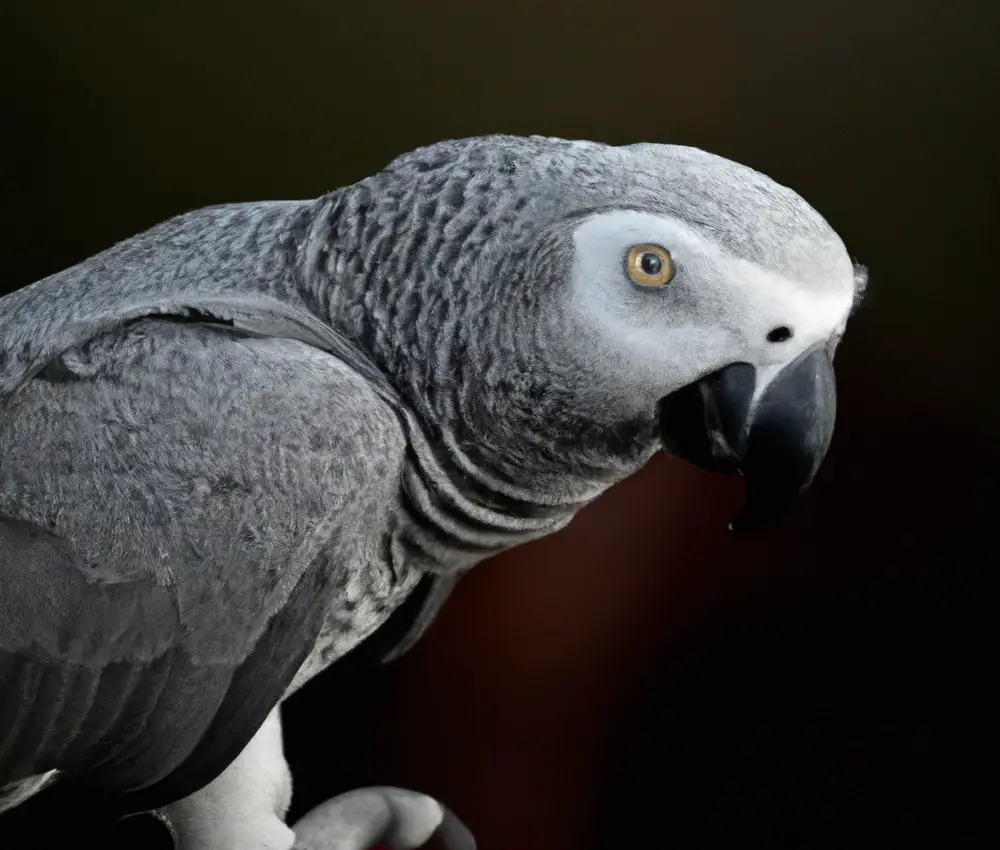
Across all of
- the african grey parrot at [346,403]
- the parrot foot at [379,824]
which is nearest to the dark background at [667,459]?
the parrot foot at [379,824]

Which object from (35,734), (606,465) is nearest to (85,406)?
(35,734)

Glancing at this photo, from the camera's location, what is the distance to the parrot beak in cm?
65

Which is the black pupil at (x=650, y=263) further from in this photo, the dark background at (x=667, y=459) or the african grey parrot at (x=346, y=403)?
the dark background at (x=667, y=459)

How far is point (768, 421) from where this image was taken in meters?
0.65

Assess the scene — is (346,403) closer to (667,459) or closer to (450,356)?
(450,356)

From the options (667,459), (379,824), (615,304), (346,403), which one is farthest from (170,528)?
(667,459)

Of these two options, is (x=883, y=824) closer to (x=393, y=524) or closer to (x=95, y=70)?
(x=393, y=524)

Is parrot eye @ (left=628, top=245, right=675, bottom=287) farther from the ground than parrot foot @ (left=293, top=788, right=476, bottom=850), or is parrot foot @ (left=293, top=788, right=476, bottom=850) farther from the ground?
parrot eye @ (left=628, top=245, right=675, bottom=287)

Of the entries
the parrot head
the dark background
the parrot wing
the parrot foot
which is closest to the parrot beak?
the parrot head

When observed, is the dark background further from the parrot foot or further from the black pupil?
the black pupil

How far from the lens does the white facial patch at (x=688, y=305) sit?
0.63 metres

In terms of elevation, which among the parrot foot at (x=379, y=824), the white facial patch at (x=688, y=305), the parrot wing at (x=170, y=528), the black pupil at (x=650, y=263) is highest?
the black pupil at (x=650, y=263)

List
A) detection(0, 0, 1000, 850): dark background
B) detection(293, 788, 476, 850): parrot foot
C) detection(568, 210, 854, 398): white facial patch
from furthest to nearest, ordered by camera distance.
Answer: detection(0, 0, 1000, 850): dark background, detection(293, 788, 476, 850): parrot foot, detection(568, 210, 854, 398): white facial patch

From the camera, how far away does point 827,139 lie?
1.22m
